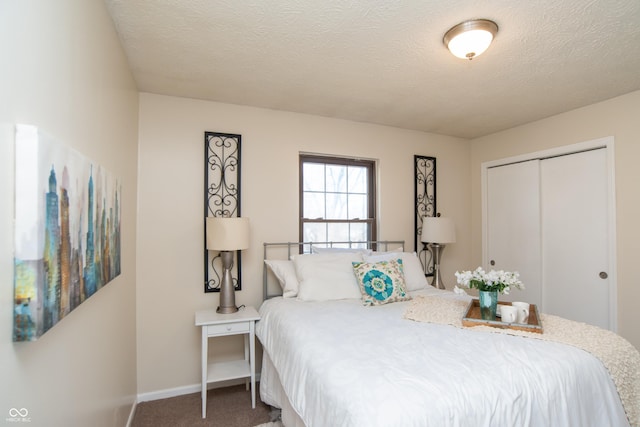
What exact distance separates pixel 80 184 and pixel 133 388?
2.00 meters

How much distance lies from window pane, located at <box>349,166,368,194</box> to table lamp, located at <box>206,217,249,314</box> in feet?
4.67

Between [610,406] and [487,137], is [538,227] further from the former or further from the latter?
[610,406]

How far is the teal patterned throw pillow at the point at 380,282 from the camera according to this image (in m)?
2.48

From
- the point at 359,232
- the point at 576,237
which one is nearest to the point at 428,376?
the point at 359,232

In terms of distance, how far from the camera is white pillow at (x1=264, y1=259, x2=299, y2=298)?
106 inches

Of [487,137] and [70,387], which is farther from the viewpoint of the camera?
[487,137]

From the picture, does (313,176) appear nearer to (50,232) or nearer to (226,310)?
(226,310)

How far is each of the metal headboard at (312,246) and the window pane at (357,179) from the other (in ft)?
1.95

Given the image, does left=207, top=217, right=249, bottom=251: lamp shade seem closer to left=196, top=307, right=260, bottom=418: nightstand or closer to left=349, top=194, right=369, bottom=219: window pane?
left=196, top=307, right=260, bottom=418: nightstand

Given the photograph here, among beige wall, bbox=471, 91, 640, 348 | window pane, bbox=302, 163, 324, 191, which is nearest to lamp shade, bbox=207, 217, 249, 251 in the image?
window pane, bbox=302, 163, 324, 191

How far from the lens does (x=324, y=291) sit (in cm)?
258

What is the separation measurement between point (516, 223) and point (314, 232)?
2335 mm

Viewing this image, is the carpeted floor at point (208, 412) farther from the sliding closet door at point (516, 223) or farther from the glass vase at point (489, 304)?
the sliding closet door at point (516, 223)

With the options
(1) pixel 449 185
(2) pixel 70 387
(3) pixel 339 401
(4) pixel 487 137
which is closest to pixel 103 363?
(2) pixel 70 387
